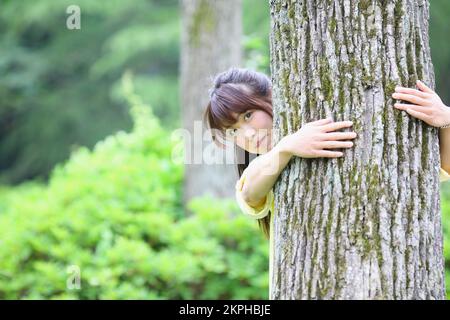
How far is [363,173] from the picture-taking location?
7.75 feet

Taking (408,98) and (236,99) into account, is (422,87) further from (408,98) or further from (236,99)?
(236,99)

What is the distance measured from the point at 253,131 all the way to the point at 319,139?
0.66m

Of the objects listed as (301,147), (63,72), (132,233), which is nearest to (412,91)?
(301,147)

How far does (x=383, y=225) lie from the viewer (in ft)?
7.62

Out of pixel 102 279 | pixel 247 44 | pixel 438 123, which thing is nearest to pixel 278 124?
pixel 438 123

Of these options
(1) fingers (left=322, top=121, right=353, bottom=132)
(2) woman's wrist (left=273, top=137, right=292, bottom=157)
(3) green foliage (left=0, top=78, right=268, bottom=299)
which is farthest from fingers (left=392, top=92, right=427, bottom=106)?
(3) green foliage (left=0, top=78, right=268, bottom=299)

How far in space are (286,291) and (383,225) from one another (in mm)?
464

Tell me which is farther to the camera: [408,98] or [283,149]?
[283,149]

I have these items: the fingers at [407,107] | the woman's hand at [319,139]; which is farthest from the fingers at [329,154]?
the fingers at [407,107]

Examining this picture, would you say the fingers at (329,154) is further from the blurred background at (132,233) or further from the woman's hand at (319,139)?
the blurred background at (132,233)

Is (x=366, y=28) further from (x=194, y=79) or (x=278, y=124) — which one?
(x=194, y=79)

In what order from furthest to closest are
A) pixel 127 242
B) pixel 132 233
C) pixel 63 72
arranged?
pixel 63 72, pixel 132 233, pixel 127 242

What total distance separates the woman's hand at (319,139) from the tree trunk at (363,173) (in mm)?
37

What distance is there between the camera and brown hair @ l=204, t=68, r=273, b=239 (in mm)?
3020
